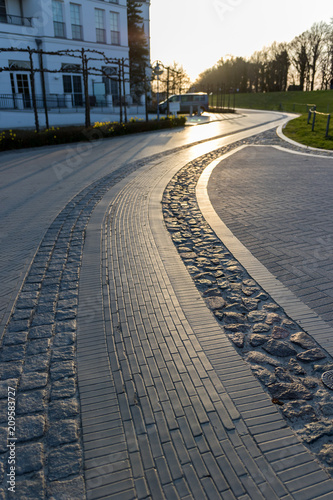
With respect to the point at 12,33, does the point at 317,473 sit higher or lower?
lower

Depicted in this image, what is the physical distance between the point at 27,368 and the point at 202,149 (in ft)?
43.7

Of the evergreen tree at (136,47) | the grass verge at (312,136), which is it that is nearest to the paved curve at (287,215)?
the grass verge at (312,136)

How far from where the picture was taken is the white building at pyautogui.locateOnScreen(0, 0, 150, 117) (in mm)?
25469

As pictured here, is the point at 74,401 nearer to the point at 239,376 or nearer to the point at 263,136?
the point at 239,376

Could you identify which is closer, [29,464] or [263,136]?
[29,464]

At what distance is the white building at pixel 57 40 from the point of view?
2547 centimetres

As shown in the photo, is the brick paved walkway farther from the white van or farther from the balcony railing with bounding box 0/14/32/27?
the white van

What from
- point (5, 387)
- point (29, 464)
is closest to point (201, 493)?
point (29, 464)

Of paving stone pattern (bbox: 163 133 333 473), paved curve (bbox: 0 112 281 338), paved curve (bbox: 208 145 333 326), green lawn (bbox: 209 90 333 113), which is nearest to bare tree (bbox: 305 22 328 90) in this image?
green lawn (bbox: 209 90 333 113)

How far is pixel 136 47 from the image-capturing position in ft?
127

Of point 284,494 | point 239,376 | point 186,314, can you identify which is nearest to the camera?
point 284,494

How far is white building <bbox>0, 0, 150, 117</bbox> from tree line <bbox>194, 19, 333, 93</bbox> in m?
34.1

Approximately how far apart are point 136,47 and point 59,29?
Result: 12637 millimetres

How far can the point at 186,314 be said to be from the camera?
3.79 m
